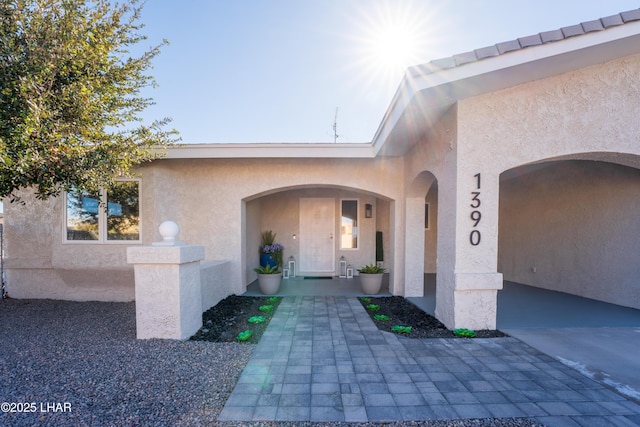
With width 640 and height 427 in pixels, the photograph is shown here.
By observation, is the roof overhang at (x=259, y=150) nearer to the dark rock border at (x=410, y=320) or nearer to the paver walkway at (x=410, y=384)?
the dark rock border at (x=410, y=320)

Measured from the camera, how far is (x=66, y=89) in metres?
3.69

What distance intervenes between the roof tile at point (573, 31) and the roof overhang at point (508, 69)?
6cm

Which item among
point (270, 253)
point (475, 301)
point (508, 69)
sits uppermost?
point (508, 69)

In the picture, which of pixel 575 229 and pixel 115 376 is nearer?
pixel 115 376

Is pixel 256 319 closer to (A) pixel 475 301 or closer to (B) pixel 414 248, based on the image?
(A) pixel 475 301

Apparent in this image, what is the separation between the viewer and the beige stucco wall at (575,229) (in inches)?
223

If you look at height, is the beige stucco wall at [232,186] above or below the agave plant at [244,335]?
above

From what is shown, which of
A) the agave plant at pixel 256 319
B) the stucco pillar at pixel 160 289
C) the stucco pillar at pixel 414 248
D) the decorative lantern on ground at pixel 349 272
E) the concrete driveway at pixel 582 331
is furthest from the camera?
the decorative lantern on ground at pixel 349 272

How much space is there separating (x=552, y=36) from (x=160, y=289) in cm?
635

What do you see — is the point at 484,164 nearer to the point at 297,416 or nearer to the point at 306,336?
the point at 306,336

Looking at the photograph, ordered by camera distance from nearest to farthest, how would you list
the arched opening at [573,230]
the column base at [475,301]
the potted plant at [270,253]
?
the column base at [475,301] → the arched opening at [573,230] → the potted plant at [270,253]

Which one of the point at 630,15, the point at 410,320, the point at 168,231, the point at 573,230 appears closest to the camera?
the point at 630,15

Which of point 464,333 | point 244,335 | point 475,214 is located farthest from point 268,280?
point 475,214

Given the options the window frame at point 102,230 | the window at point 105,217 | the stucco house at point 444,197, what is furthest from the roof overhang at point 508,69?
the window at point 105,217
